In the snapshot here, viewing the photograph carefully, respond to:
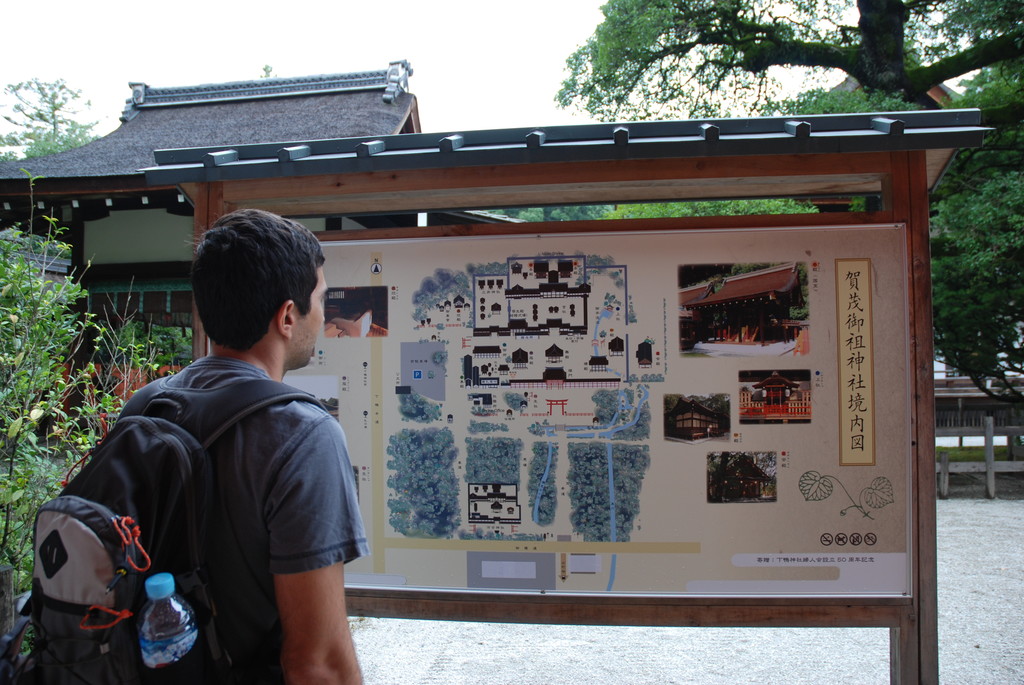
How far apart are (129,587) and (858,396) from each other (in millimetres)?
2462

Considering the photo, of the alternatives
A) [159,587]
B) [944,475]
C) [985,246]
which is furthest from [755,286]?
[944,475]

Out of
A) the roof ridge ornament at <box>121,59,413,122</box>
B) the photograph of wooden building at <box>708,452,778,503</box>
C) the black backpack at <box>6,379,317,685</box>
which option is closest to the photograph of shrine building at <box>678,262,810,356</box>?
the photograph of wooden building at <box>708,452,778,503</box>

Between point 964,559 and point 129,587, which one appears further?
point 964,559

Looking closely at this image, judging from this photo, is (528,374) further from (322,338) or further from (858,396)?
(858,396)

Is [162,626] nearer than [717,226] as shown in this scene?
Yes

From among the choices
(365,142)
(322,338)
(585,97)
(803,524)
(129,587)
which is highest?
(585,97)

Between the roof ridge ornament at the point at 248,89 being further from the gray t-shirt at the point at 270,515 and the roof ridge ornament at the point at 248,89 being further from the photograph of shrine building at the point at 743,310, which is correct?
the gray t-shirt at the point at 270,515

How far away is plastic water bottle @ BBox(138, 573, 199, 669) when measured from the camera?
1.12 m

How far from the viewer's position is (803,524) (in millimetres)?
2736

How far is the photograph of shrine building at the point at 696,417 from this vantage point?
277 centimetres

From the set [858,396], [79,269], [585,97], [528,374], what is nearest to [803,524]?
[858,396]

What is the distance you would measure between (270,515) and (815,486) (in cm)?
219

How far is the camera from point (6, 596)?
263 centimetres

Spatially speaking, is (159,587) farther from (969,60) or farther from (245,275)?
(969,60)
